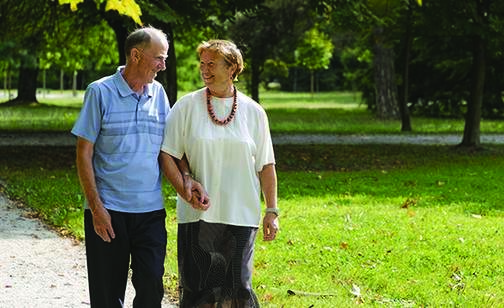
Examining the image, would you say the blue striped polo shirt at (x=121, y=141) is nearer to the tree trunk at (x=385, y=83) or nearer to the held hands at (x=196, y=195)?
the held hands at (x=196, y=195)

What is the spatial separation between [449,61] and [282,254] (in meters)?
24.7

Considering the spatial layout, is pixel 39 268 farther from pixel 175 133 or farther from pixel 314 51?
pixel 314 51

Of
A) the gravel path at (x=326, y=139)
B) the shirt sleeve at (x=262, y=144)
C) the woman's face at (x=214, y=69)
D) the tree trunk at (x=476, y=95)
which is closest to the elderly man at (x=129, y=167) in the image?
the woman's face at (x=214, y=69)

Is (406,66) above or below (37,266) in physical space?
above

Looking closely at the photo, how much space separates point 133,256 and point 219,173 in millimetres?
619

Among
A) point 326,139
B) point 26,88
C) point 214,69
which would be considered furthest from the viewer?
point 26,88

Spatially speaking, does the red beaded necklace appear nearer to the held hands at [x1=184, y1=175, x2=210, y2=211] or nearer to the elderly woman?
the elderly woman

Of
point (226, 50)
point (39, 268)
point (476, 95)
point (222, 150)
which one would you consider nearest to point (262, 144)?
point (222, 150)

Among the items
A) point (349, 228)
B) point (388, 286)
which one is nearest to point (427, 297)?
point (388, 286)

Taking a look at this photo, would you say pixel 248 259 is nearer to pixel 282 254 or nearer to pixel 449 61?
pixel 282 254

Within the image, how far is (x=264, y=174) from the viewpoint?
4.58 metres

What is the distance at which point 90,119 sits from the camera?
4.41m

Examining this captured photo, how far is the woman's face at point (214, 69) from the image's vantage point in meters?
4.34

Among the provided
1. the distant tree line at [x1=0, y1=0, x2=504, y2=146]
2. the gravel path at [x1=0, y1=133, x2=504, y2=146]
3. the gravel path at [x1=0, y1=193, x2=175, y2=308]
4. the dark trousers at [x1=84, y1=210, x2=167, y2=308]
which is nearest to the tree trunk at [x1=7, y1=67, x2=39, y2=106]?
the distant tree line at [x1=0, y1=0, x2=504, y2=146]
